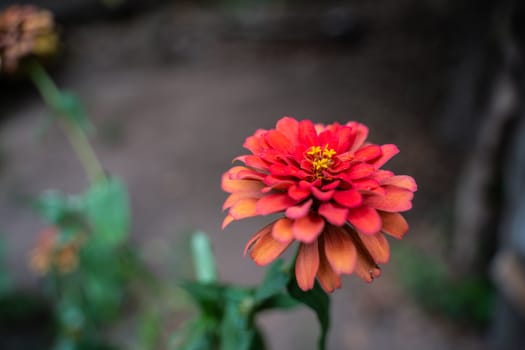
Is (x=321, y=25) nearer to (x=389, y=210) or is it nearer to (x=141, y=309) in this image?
(x=141, y=309)

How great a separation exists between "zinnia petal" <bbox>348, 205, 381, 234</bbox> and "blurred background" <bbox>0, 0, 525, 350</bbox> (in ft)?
3.21

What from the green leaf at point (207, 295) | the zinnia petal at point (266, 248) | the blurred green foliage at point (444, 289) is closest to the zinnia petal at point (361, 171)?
the zinnia petal at point (266, 248)

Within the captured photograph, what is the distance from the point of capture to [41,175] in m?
2.99

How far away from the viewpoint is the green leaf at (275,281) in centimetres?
52

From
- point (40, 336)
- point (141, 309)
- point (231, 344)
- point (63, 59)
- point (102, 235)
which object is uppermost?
point (63, 59)

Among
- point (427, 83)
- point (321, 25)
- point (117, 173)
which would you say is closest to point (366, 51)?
point (321, 25)

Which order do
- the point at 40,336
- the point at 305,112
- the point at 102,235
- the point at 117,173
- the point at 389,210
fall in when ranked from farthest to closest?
the point at 305,112 → the point at 117,173 → the point at 40,336 → the point at 102,235 → the point at 389,210

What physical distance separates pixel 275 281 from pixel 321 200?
0.45 feet

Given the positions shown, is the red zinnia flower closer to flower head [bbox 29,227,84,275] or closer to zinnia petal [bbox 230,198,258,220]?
zinnia petal [bbox 230,198,258,220]

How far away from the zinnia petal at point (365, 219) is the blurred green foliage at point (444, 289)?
62.1 inches

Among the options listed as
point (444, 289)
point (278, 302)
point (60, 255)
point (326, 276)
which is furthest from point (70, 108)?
point (444, 289)

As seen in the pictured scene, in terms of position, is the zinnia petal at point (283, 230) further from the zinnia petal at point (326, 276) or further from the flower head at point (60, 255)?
the flower head at point (60, 255)

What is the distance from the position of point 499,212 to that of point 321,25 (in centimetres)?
325

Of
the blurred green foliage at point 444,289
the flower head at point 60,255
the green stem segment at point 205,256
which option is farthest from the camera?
the blurred green foliage at point 444,289
